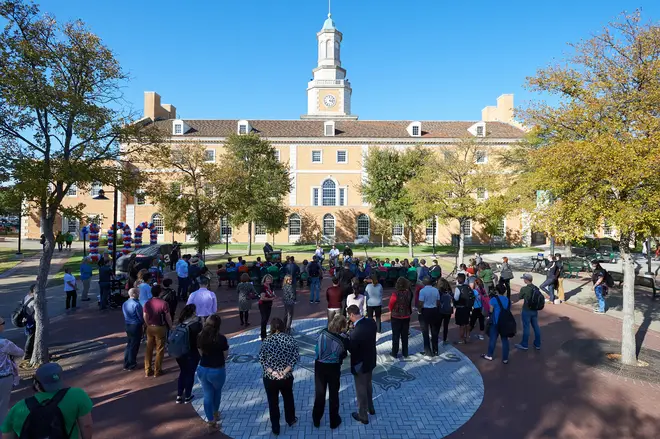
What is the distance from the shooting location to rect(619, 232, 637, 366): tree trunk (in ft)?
27.6

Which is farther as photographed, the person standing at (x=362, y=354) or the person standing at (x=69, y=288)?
the person standing at (x=69, y=288)

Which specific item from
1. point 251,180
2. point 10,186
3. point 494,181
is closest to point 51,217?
point 10,186

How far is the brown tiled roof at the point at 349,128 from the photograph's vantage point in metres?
43.0

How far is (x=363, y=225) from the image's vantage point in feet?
142

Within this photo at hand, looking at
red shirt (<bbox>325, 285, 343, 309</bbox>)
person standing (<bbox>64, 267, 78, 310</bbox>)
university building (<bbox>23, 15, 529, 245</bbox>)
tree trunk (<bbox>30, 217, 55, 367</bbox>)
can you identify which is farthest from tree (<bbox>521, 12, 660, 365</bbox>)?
university building (<bbox>23, 15, 529, 245</bbox>)

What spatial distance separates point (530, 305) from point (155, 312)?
7998 millimetres

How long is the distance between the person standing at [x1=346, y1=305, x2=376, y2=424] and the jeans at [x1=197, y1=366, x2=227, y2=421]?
6.12 feet

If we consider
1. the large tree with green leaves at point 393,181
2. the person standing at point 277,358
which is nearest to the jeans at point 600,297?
the person standing at point 277,358

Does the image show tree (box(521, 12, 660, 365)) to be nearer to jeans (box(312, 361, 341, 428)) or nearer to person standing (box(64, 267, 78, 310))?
jeans (box(312, 361, 341, 428))

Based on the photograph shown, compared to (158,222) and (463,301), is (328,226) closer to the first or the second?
(158,222)

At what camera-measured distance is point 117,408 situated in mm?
6340

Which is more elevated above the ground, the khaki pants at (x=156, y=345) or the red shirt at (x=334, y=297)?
the red shirt at (x=334, y=297)

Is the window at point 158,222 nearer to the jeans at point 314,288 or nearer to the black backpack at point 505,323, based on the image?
the jeans at point 314,288

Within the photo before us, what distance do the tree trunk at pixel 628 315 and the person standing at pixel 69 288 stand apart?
49.6 ft
